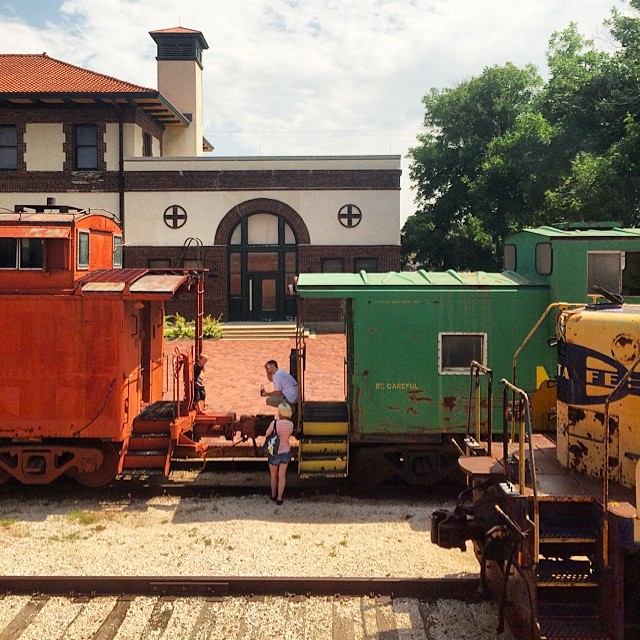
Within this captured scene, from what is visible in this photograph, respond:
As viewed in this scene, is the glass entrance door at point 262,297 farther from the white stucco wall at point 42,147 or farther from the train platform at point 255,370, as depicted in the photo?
the white stucco wall at point 42,147

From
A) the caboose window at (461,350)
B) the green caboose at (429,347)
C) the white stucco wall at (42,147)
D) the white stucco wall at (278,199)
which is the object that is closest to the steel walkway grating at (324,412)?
the green caboose at (429,347)

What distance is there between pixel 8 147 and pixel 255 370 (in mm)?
18144

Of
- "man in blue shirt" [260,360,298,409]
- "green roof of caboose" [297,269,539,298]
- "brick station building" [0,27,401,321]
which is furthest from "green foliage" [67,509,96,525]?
"brick station building" [0,27,401,321]

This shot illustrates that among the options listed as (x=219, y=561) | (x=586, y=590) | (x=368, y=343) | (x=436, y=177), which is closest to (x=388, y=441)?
(x=368, y=343)

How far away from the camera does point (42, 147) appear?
1134 inches

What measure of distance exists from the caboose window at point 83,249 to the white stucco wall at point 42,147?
2137 cm

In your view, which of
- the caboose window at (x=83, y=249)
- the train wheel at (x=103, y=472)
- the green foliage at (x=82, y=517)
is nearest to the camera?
the green foliage at (x=82, y=517)

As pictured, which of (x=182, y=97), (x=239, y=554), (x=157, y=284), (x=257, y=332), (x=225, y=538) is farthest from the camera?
(x=182, y=97)

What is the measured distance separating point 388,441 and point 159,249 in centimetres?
2176

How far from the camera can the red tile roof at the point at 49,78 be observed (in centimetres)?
2784

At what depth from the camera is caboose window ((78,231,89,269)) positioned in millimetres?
9758

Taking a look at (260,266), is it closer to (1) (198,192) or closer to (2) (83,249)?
(1) (198,192)

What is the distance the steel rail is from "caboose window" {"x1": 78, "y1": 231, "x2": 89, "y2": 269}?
482 centimetres

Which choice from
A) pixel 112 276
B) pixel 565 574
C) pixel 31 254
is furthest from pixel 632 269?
pixel 31 254
